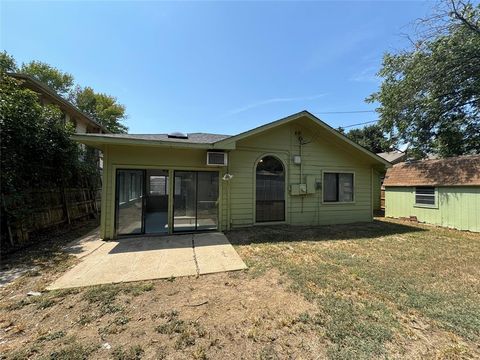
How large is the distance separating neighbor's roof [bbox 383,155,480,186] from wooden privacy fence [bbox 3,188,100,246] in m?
14.2

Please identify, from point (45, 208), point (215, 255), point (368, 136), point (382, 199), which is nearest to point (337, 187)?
point (215, 255)

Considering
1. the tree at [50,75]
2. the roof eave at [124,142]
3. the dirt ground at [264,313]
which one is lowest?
the dirt ground at [264,313]

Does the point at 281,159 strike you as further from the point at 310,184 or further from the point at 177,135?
the point at 177,135

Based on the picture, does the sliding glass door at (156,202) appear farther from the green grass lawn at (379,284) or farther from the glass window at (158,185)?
the green grass lawn at (379,284)

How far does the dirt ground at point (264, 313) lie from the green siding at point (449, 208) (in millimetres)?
4735

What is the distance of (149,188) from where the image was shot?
6.84 metres

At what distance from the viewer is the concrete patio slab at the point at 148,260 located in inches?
156

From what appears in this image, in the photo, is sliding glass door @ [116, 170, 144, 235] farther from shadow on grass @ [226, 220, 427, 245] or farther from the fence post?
the fence post

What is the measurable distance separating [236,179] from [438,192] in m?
8.57

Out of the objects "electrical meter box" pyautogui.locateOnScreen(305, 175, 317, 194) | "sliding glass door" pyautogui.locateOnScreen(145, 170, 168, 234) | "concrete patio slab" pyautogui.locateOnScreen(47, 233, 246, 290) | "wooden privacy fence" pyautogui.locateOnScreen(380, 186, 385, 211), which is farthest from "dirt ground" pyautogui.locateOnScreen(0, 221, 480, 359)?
"wooden privacy fence" pyautogui.locateOnScreen(380, 186, 385, 211)

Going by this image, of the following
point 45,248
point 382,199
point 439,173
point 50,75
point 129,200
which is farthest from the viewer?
point 50,75

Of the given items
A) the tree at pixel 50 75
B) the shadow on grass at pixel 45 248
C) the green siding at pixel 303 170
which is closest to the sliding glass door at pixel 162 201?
the green siding at pixel 303 170

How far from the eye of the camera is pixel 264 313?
285 cm

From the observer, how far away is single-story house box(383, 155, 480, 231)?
27.2ft
